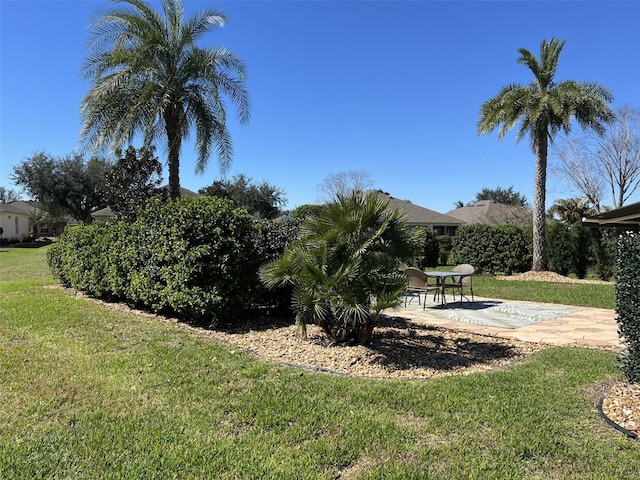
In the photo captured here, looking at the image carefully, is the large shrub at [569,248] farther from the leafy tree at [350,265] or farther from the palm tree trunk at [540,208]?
the leafy tree at [350,265]

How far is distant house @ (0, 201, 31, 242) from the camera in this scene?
41438 mm

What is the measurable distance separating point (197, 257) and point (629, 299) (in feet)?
18.5

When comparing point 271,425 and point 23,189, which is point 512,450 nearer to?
point 271,425

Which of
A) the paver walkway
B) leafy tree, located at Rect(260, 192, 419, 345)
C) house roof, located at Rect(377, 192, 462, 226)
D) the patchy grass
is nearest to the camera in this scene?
leafy tree, located at Rect(260, 192, 419, 345)

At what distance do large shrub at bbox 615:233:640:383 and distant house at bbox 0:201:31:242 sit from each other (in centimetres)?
4854

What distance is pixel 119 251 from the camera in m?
8.83

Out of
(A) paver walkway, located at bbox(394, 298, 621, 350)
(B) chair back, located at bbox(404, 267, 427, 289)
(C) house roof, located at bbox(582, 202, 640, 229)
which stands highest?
(C) house roof, located at bbox(582, 202, 640, 229)

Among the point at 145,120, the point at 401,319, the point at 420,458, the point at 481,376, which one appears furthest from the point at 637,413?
the point at 145,120

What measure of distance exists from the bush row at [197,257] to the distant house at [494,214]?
34.9 meters

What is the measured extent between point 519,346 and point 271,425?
14.7 ft

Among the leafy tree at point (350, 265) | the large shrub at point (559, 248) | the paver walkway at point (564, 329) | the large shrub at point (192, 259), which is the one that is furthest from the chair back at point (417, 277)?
the large shrub at point (559, 248)

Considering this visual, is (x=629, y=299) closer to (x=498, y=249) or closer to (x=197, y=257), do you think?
(x=197, y=257)

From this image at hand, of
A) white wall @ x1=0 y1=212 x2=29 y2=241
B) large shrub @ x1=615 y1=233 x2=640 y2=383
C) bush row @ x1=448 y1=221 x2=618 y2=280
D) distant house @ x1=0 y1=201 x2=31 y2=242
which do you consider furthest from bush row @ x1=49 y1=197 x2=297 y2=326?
white wall @ x1=0 y1=212 x2=29 y2=241

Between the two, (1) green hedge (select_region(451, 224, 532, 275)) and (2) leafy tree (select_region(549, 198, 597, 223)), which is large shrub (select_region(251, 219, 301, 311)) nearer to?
(1) green hedge (select_region(451, 224, 532, 275))
